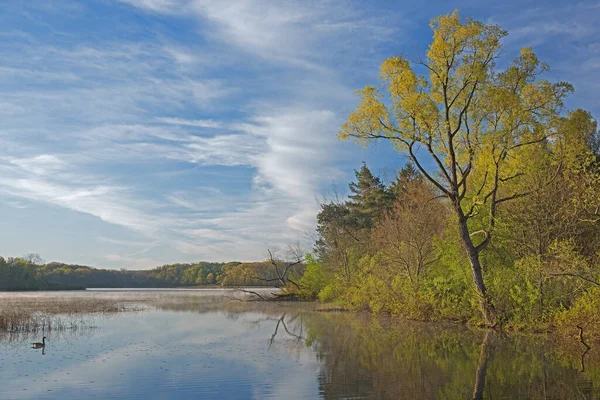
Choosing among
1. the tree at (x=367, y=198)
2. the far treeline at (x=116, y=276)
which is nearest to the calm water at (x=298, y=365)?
the tree at (x=367, y=198)

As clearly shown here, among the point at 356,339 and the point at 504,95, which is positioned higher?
the point at 504,95

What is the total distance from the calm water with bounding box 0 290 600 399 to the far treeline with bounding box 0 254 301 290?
63180 mm

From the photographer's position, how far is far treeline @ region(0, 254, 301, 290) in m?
90.9

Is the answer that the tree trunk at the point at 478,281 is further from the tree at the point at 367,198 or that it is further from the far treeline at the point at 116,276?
the far treeline at the point at 116,276

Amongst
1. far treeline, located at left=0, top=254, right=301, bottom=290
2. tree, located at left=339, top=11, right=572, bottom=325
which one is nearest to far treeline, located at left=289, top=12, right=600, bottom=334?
tree, located at left=339, top=11, right=572, bottom=325

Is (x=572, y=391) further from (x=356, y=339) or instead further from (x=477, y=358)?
(x=356, y=339)

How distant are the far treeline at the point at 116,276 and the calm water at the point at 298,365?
207ft

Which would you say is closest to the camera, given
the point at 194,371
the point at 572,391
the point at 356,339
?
the point at 572,391

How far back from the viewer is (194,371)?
1390 centimetres

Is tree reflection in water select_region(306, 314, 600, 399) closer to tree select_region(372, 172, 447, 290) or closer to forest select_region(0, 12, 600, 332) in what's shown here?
forest select_region(0, 12, 600, 332)

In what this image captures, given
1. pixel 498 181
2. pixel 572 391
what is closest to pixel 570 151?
pixel 498 181

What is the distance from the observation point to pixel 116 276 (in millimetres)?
114812

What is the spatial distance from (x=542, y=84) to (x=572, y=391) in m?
16.2

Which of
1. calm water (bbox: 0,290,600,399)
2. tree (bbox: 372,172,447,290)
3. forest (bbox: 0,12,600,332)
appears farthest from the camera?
tree (bbox: 372,172,447,290)
